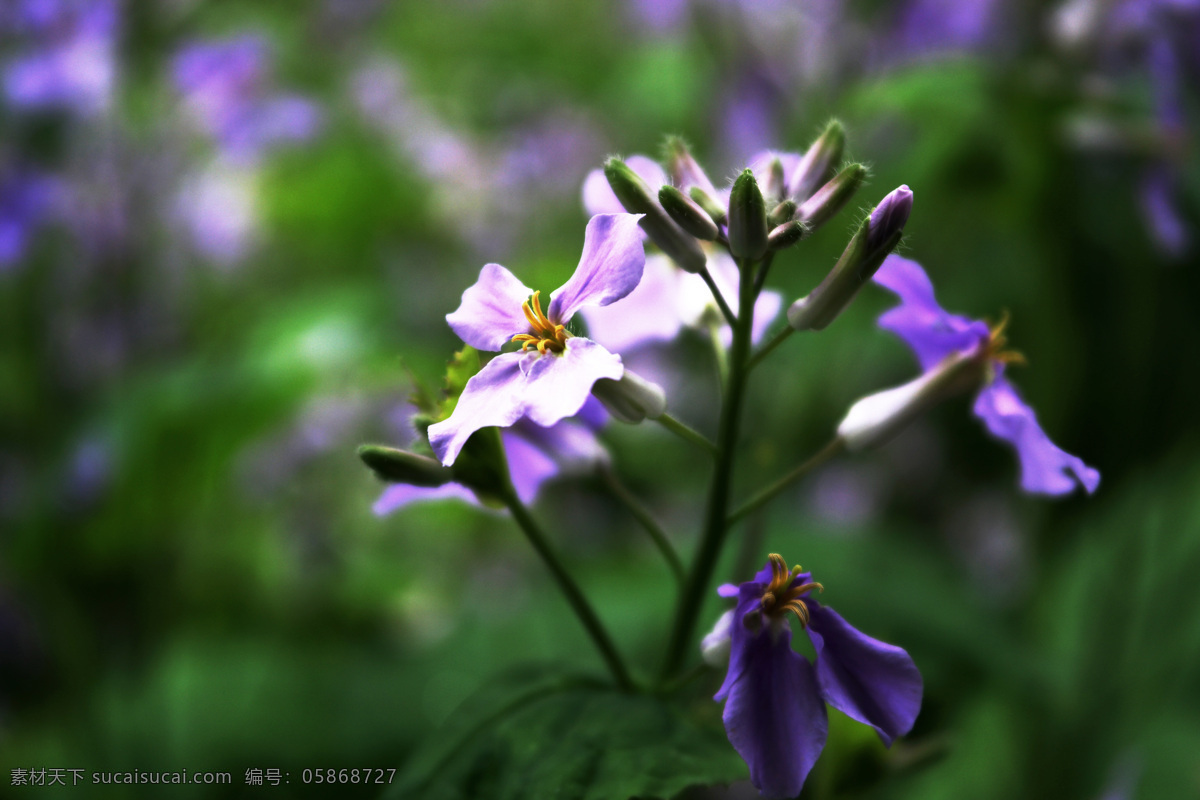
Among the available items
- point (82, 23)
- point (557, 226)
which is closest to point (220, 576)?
point (82, 23)

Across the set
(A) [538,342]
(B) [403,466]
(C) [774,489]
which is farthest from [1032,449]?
(B) [403,466]

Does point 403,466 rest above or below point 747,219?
below

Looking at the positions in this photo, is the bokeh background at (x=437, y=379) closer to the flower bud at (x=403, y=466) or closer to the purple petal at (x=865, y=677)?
the purple petal at (x=865, y=677)

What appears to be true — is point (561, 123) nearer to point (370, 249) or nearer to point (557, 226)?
point (557, 226)

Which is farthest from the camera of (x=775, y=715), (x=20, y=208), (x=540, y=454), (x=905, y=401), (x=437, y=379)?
(x=20, y=208)

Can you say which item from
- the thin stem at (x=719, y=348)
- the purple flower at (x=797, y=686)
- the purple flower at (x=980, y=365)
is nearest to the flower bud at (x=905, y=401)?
the purple flower at (x=980, y=365)

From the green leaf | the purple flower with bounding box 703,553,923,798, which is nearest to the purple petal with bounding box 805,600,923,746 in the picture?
the purple flower with bounding box 703,553,923,798

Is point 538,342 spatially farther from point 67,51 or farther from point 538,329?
point 67,51
